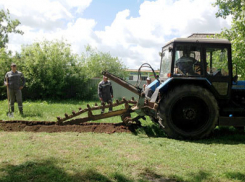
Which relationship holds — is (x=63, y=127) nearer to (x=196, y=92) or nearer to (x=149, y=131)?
(x=149, y=131)

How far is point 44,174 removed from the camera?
377 cm

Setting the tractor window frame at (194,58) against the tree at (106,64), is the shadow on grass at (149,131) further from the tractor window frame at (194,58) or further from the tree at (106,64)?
the tree at (106,64)

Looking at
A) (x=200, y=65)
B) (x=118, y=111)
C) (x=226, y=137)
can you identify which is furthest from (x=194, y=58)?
(x=118, y=111)

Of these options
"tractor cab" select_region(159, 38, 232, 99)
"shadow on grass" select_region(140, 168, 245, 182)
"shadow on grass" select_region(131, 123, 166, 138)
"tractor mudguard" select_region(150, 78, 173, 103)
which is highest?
"tractor cab" select_region(159, 38, 232, 99)

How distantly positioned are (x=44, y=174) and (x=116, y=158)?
131 centimetres

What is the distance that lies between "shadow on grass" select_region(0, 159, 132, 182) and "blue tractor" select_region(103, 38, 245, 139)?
9.11ft

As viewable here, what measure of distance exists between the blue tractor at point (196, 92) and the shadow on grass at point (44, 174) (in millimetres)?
2776

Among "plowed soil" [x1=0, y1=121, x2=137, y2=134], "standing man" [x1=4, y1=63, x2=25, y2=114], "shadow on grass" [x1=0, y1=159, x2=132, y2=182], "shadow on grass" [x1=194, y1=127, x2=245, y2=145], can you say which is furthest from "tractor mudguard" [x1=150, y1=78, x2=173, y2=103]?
"standing man" [x1=4, y1=63, x2=25, y2=114]

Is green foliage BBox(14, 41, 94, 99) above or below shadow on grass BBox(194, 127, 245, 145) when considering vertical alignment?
above

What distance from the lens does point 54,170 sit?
3.88 meters

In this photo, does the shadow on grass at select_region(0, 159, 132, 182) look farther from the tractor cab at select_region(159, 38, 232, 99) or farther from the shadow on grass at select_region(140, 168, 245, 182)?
the tractor cab at select_region(159, 38, 232, 99)

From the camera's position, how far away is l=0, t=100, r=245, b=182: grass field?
3.81 metres

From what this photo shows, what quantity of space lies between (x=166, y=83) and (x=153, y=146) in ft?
5.23

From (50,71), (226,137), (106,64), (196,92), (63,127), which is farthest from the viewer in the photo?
(106,64)
